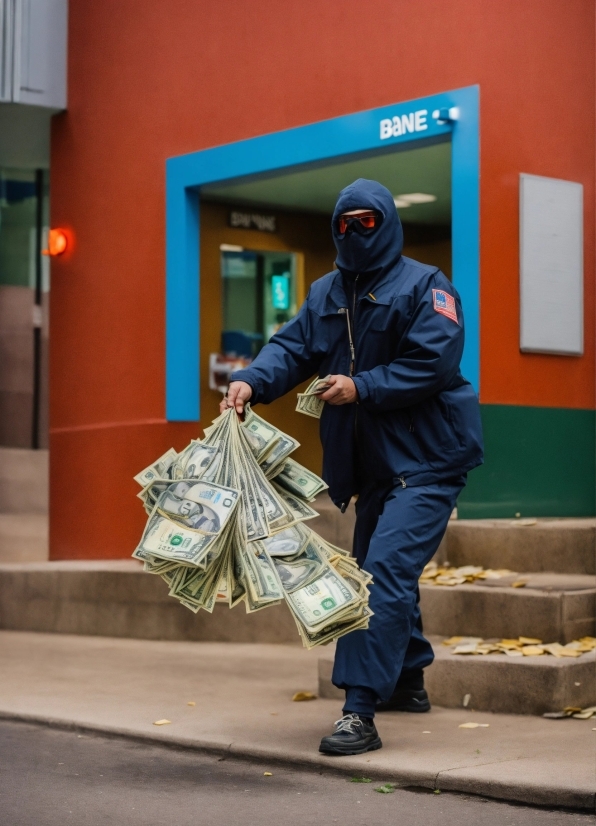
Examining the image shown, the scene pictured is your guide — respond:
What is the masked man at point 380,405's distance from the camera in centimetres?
485

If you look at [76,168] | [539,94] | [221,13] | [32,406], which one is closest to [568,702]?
[539,94]

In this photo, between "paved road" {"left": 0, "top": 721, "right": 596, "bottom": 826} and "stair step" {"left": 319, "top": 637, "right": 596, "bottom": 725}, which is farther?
"stair step" {"left": 319, "top": 637, "right": 596, "bottom": 725}

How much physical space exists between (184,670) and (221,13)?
4.67m

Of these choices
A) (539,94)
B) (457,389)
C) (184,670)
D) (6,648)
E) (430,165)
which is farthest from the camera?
(430,165)

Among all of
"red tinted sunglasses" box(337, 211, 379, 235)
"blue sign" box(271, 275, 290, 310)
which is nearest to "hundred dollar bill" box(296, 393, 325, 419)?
"red tinted sunglasses" box(337, 211, 379, 235)

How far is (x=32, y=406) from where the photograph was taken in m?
15.8

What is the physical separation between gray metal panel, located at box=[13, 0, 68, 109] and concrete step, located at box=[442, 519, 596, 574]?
16.7ft

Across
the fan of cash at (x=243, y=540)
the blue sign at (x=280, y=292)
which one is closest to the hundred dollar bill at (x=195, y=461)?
the fan of cash at (x=243, y=540)

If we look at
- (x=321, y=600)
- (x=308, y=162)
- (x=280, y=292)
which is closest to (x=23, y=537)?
(x=280, y=292)

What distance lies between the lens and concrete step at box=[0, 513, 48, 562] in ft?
40.5

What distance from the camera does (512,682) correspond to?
18.2 feet

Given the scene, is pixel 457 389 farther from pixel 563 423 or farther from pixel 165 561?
pixel 563 423

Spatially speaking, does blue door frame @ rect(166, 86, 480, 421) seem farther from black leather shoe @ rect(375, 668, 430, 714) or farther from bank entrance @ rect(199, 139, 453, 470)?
black leather shoe @ rect(375, 668, 430, 714)

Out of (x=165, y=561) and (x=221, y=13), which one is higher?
(x=221, y=13)
